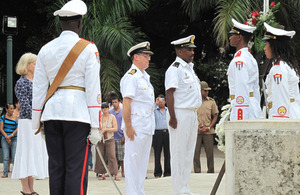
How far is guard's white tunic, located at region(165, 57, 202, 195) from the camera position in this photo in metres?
7.84

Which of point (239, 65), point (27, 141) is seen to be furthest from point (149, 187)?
point (239, 65)

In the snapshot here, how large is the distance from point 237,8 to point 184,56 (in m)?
10.5

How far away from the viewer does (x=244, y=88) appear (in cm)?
712

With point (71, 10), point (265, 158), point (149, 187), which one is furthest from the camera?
point (149, 187)

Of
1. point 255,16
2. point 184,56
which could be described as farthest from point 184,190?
point 255,16

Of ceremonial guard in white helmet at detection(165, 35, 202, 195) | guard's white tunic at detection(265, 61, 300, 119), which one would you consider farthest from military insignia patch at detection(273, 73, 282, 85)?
ceremonial guard in white helmet at detection(165, 35, 202, 195)

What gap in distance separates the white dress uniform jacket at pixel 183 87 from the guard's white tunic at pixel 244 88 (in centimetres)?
71

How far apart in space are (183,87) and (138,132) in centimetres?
89

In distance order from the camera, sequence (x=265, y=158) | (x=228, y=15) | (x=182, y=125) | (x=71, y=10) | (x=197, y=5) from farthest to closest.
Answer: (x=197, y=5) < (x=228, y=15) < (x=182, y=125) < (x=71, y=10) < (x=265, y=158)

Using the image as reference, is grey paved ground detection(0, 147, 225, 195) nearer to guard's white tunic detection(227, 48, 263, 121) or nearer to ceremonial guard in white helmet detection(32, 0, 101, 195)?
guard's white tunic detection(227, 48, 263, 121)

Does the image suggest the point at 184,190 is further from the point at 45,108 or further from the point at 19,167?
the point at 45,108

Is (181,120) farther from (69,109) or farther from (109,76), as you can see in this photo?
(109,76)

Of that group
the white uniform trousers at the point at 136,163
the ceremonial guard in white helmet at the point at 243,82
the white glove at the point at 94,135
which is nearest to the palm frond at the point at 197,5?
the ceremonial guard in white helmet at the point at 243,82

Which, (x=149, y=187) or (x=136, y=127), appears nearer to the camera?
(x=136, y=127)
